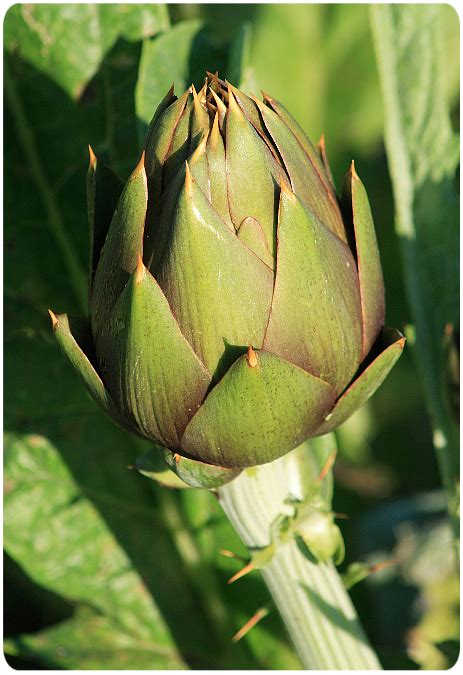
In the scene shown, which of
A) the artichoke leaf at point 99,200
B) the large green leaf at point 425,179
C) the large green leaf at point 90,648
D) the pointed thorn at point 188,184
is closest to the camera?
the pointed thorn at point 188,184

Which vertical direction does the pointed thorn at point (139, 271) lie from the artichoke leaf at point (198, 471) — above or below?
above

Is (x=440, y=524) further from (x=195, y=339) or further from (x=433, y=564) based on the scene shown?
(x=195, y=339)

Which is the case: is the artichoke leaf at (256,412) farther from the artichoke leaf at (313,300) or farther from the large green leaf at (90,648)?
the large green leaf at (90,648)

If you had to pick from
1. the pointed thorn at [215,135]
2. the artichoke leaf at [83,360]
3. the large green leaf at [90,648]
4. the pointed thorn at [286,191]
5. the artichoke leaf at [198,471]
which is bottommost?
the large green leaf at [90,648]

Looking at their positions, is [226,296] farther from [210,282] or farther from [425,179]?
[425,179]

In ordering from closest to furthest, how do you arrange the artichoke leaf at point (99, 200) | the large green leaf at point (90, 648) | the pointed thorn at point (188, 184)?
the pointed thorn at point (188, 184), the artichoke leaf at point (99, 200), the large green leaf at point (90, 648)

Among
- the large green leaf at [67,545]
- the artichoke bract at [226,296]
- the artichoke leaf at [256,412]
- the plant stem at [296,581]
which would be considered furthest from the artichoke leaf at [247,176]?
the large green leaf at [67,545]

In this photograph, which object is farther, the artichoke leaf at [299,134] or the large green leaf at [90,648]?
the large green leaf at [90,648]

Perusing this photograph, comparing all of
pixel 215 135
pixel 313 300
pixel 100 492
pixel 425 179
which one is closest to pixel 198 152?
pixel 215 135
